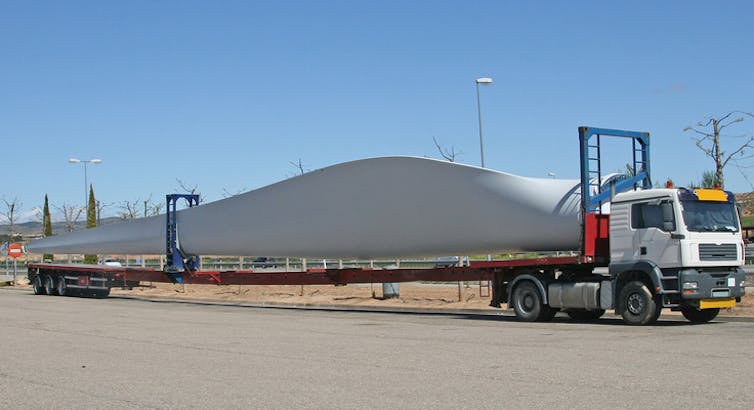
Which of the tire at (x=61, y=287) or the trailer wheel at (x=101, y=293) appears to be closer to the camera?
the trailer wheel at (x=101, y=293)

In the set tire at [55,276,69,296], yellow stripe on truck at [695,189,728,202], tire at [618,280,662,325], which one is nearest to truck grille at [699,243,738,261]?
yellow stripe on truck at [695,189,728,202]

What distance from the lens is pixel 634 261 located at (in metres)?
17.4

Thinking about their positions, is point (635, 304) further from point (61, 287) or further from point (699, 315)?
point (61, 287)

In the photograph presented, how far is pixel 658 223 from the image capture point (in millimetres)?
17203

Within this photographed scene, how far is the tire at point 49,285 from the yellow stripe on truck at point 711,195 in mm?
26980

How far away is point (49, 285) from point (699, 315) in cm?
2681

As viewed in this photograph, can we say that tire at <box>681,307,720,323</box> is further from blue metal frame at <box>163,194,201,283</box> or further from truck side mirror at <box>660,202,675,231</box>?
blue metal frame at <box>163,194,201,283</box>

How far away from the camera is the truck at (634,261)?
1692cm

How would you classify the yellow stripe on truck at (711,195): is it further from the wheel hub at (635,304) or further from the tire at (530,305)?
the tire at (530,305)

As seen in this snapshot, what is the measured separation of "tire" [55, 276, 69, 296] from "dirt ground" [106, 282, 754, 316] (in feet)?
10.5

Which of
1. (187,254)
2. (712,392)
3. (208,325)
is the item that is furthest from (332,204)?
(712,392)

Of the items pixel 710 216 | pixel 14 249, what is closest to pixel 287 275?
pixel 710 216

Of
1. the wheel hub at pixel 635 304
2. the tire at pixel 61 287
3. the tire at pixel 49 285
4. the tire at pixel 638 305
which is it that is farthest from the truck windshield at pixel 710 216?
the tire at pixel 49 285

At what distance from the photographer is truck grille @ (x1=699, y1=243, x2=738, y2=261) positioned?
55.6ft
